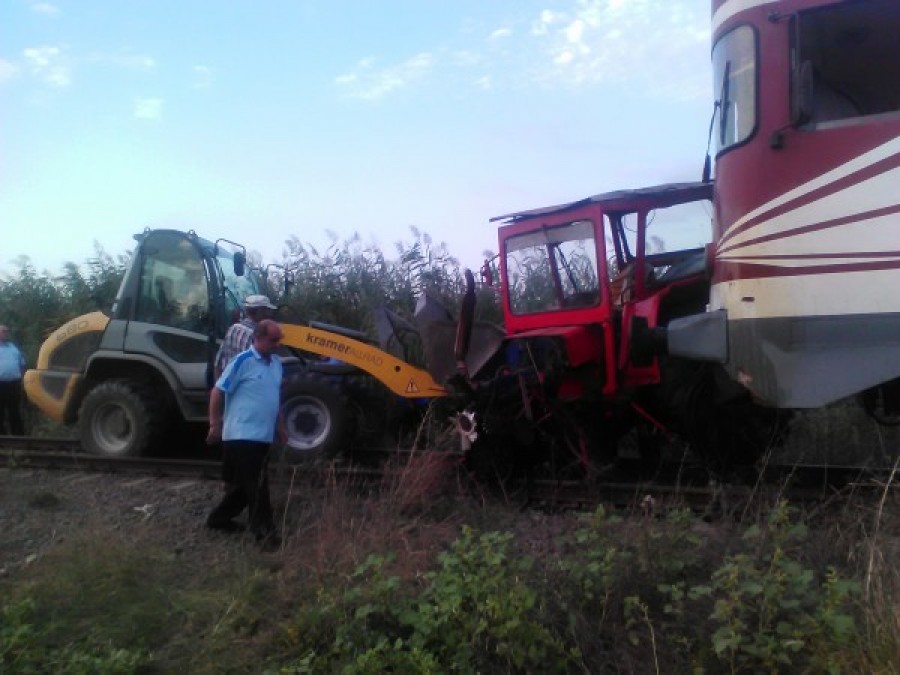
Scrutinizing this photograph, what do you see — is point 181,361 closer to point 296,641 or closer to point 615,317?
point 615,317

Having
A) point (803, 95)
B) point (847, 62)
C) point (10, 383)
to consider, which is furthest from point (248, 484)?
point (10, 383)

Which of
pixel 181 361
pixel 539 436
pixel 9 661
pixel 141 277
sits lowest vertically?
pixel 9 661

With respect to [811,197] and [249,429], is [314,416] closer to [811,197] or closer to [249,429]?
[249,429]

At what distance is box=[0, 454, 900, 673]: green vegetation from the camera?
147 inches

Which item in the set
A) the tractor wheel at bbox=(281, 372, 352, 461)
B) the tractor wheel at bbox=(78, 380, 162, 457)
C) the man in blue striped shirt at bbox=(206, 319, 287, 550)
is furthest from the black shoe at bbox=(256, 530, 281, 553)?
the tractor wheel at bbox=(78, 380, 162, 457)

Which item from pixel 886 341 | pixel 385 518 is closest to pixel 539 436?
pixel 385 518

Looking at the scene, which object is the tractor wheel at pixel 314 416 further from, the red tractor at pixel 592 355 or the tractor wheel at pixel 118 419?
the tractor wheel at pixel 118 419

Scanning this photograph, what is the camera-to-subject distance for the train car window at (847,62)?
17.2 ft

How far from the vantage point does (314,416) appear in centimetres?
838

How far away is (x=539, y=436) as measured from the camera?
7367mm

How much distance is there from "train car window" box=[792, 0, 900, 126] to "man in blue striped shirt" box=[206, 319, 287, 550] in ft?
12.3

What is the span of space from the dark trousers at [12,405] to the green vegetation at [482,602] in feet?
21.7

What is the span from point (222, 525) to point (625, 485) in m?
3.08

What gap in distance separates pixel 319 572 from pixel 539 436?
122 inches
